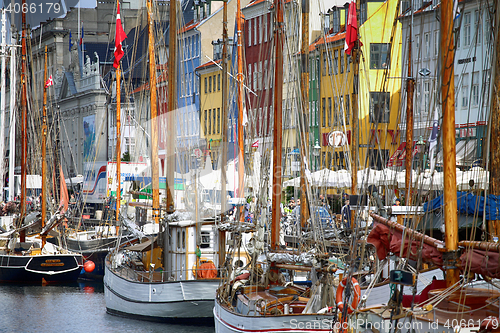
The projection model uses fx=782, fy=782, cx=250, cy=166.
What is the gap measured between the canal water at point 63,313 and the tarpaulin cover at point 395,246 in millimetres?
9825

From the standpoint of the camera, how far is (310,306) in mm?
15430

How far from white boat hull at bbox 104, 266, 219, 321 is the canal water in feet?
1.11

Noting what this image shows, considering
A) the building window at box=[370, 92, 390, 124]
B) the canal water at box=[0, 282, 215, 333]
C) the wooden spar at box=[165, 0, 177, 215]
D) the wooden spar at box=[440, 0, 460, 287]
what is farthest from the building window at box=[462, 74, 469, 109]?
the wooden spar at box=[440, 0, 460, 287]

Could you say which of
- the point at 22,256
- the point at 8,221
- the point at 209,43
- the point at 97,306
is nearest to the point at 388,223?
the point at 97,306

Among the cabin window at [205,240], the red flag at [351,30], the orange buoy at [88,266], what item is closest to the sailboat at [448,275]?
the cabin window at [205,240]

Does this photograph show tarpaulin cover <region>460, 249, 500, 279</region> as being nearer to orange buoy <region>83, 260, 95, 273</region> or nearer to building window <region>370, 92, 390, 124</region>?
building window <region>370, 92, 390, 124</region>

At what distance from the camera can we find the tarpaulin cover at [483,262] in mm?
10820

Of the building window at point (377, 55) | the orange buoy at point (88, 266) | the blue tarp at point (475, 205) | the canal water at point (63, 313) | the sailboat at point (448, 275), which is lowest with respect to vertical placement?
the canal water at point (63, 313)

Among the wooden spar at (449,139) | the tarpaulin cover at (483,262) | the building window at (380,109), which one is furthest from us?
the building window at (380,109)

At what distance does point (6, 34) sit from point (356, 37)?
3213 cm

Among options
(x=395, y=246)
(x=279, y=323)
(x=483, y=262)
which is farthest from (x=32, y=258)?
(x=483, y=262)

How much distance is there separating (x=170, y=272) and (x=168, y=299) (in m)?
0.95

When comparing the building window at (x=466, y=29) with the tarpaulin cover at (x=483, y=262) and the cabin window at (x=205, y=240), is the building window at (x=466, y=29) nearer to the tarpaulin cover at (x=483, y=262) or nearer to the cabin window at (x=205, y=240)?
the cabin window at (x=205, y=240)

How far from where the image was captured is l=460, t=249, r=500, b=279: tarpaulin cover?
10820mm
